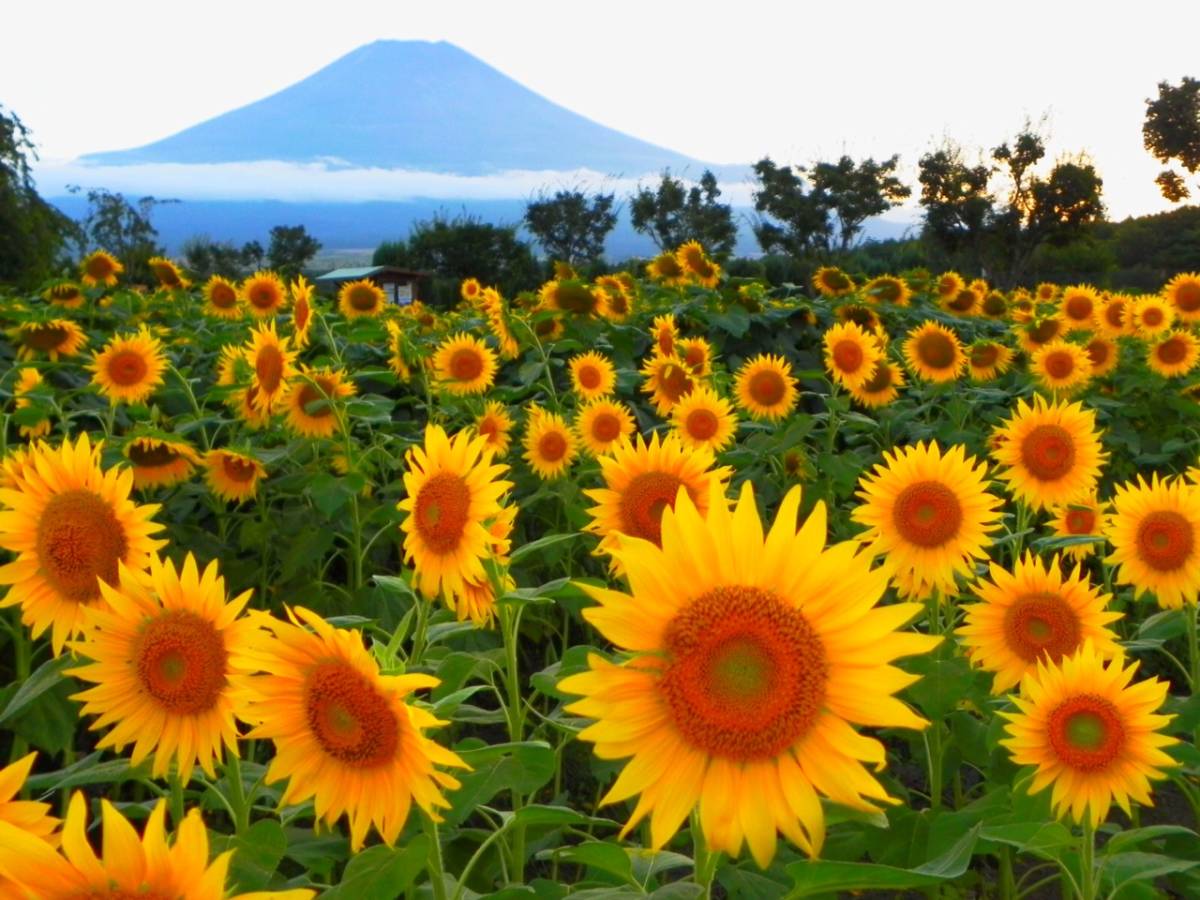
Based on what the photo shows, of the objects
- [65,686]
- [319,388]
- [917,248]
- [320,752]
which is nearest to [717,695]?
[320,752]

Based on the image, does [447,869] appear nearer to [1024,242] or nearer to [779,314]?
[779,314]

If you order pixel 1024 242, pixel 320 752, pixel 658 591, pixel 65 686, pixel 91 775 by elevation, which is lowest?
pixel 1024 242

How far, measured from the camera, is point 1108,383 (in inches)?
325

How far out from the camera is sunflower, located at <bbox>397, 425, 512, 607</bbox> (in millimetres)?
2240

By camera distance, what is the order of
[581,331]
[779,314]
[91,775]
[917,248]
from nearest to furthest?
1. [91,775]
2. [581,331]
3. [779,314]
4. [917,248]

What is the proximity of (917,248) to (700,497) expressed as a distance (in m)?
41.1

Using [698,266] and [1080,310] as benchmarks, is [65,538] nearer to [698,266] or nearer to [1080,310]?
[698,266]

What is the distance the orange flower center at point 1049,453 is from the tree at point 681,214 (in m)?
49.3

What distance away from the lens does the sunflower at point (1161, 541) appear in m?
3.20

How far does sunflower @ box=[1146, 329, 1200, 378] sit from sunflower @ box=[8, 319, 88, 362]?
263 inches

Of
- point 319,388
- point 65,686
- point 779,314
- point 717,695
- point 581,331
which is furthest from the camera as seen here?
point 779,314

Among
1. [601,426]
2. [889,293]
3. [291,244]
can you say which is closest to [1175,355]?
[889,293]

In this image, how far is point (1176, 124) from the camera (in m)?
51.3

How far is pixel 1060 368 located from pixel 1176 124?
51.5 metres
